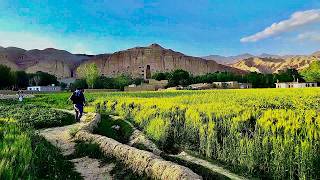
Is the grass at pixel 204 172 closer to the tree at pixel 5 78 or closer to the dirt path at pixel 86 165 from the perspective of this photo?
the dirt path at pixel 86 165

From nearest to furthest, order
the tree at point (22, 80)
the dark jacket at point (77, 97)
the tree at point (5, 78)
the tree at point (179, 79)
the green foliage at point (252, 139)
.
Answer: the green foliage at point (252, 139), the dark jacket at point (77, 97), the tree at point (5, 78), the tree at point (179, 79), the tree at point (22, 80)

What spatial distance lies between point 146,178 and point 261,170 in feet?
11.5

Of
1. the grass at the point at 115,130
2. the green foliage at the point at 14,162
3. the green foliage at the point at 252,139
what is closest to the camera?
the green foliage at the point at 14,162

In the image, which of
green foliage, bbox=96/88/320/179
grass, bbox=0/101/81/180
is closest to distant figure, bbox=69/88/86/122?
green foliage, bbox=96/88/320/179

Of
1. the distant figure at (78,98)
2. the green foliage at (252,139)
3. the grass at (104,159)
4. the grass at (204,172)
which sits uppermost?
the distant figure at (78,98)

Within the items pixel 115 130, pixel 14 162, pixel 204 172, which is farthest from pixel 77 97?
pixel 14 162

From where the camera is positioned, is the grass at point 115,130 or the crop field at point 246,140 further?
the grass at point 115,130

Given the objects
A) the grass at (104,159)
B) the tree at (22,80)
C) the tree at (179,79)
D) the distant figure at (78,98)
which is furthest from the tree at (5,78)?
the grass at (104,159)

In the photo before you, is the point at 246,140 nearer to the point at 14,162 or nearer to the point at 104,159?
the point at 104,159

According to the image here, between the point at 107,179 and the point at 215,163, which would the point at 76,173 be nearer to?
the point at 107,179

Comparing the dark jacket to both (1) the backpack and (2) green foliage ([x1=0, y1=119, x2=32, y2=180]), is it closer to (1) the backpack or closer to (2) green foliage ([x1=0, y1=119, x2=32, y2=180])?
(1) the backpack

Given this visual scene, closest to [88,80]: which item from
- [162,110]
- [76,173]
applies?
[162,110]

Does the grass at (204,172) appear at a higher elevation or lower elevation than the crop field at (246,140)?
lower

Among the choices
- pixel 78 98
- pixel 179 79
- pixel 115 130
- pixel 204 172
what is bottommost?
pixel 115 130
